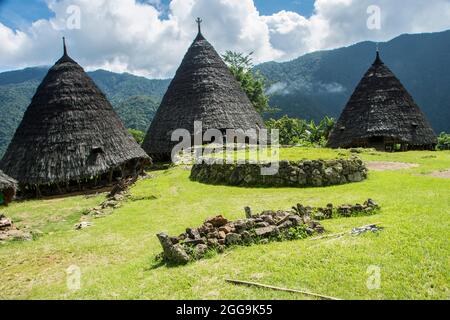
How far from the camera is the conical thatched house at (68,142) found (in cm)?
1495

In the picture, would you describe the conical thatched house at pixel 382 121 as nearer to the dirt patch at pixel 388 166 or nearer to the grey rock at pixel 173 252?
the dirt patch at pixel 388 166

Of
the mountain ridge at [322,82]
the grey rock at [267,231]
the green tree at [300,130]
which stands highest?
the mountain ridge at [322,82]

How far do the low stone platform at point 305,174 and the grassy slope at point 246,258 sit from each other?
6.54ft

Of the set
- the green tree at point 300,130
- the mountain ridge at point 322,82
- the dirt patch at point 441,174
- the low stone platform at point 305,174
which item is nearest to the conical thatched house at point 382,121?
the green tree at point 300,130

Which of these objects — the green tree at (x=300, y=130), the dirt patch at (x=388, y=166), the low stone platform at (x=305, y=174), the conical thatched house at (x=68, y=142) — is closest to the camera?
the low stone platform at (x=305, y=174)

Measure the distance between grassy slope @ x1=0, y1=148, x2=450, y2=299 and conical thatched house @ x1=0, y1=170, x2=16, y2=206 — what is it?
2.09m

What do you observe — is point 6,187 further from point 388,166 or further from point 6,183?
point 388,166

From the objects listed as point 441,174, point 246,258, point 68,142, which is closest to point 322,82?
point 441,174

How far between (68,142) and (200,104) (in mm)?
9498

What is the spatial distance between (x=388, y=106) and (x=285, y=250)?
22.7 meters

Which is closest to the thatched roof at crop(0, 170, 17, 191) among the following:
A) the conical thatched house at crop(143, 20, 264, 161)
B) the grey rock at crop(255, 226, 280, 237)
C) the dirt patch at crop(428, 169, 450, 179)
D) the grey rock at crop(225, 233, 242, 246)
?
the grey rock at crop(225, 233, 242, 246)

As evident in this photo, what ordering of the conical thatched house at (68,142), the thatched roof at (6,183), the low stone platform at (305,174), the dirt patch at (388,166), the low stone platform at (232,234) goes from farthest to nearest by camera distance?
the conical thatched house at (68,142) < the dirt patch at (388,166) < the low stone platform at (305,174) < the thatched roof at (6,183) < the low stone platform at (232,234)

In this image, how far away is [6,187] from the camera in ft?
36.4

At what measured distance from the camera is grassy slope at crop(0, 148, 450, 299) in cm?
436
